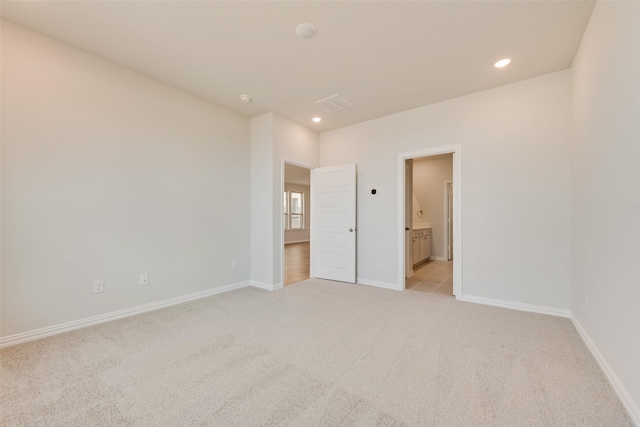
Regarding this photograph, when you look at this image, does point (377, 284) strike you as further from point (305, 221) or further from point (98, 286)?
point (305, 221)

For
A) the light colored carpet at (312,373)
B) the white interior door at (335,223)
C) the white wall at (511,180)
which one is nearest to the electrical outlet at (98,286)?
the light colored carpet at (312,373)

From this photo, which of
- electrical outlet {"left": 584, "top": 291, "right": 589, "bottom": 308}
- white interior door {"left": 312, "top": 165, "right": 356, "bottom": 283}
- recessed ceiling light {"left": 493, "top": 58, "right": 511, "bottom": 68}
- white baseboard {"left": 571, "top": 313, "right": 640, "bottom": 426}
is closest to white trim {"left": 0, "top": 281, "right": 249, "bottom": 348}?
white interior door {"left": 312, "top": 165, "right": 356, "bottom": 283}

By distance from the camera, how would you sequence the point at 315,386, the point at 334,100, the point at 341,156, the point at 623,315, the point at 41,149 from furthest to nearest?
the point at 341,156 < the point at 334,100 < the point at 41,149 < the point at 315,386 < the point at 623,315

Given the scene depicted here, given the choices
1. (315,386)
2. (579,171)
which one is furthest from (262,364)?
(579,171)

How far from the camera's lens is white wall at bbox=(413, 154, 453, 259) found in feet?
21.2

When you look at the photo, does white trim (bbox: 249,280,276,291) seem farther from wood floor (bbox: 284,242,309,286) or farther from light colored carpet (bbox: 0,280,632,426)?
light colored carpet (bbox: 0,280,632,426)

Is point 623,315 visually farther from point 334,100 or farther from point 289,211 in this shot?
point 289,211

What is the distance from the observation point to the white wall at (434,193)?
6.46 metres

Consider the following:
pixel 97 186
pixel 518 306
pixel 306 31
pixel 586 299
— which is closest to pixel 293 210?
pixel 97 186

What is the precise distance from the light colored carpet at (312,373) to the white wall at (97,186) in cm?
45

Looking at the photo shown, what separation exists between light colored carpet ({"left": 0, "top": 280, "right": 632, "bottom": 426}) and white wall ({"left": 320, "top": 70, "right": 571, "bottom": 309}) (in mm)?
514

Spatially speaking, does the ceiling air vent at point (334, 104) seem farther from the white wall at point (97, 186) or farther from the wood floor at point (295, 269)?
the wood floor at point (295, 269)

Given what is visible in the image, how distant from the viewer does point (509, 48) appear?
2395mm

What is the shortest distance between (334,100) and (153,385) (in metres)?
3.45
